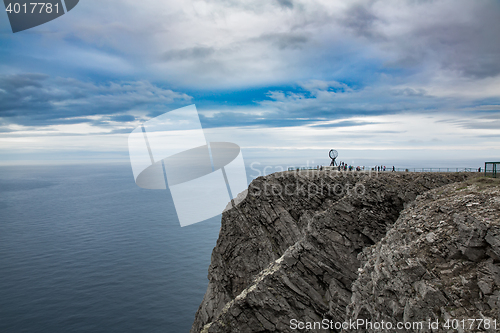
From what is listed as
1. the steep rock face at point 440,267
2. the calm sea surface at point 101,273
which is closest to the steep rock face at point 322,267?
the steep rock face at point 440,267

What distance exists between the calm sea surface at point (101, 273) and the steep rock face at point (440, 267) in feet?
161

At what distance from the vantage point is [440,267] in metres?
14.6

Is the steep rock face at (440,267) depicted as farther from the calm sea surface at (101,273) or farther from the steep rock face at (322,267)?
the calm sea surface at (101,273)

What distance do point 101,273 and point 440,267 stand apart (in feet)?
284

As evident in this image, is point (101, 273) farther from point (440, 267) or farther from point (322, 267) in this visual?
point (440, 267)

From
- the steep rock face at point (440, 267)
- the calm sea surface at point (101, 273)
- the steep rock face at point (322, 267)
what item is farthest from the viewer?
the calm sea surface at point (101, 273)

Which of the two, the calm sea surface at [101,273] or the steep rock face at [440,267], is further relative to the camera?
the calm sea surface at [101,273]

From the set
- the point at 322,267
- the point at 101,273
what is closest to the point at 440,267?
the point at 322,267

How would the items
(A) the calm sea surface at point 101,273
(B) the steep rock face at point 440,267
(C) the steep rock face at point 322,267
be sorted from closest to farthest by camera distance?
(B) the steep rock face at point 440,267 → (C) the steep rock face at point 322,267 → (A) the calm sea surface at point 101,273

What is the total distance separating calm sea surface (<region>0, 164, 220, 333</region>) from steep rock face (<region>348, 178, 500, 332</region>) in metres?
49.1

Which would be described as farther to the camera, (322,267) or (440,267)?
(322,267)

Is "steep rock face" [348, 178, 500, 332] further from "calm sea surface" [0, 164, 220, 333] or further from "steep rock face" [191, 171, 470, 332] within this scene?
"calm sea surface" [0, 164, 220, 333]

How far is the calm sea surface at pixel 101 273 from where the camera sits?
187 ft

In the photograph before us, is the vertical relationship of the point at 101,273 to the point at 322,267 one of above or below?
below
